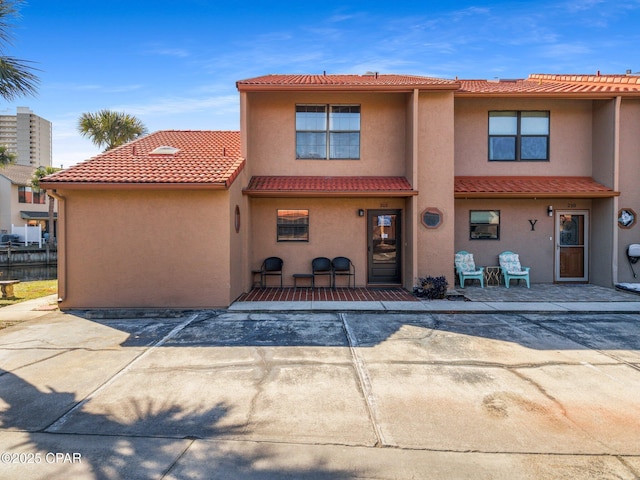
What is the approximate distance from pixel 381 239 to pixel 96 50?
1176cm

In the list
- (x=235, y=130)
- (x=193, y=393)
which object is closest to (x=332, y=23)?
(x=235, y=130)

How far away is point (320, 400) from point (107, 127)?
2193cm

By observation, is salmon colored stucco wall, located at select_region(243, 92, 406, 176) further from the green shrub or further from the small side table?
the small side table

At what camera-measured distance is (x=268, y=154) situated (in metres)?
10.8

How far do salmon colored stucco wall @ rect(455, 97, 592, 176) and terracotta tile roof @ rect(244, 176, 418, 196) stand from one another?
2.51 m

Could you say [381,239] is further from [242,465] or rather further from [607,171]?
[242,465]

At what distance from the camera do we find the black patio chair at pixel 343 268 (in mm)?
10531

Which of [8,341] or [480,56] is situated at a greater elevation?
[480,56]

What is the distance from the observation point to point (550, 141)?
1133 cm

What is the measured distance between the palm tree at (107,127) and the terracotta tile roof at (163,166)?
36.0 ft

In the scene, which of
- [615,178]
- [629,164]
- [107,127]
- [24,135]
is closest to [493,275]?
[615,178]

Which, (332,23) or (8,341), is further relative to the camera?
(332,23)

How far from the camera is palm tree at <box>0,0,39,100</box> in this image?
22.6 ft

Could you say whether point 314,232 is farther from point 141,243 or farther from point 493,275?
point 493,275
